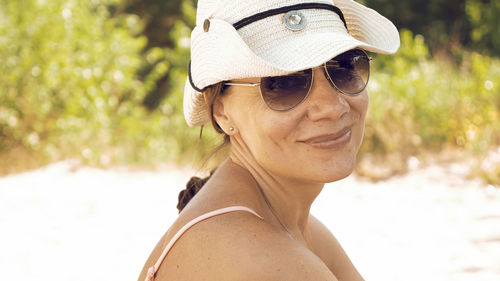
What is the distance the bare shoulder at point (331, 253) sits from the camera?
2371 millimetres

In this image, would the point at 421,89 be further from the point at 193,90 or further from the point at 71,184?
the point at 193,90

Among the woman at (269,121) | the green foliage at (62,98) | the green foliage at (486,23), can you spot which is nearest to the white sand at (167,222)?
the green foliage at (62,98)

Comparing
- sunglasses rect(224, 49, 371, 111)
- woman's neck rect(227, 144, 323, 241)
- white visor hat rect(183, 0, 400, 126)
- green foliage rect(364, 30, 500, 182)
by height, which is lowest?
green foliage rect(364, 30, 500, 182)

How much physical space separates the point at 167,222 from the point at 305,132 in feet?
13.4

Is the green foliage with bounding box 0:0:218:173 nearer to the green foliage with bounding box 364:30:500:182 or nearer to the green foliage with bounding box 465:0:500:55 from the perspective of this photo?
the green foliage with bounding box 364:30:500:182

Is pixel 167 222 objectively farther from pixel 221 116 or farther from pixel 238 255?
pixel 238 255

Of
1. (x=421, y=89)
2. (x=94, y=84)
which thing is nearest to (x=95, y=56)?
(x=94, y=84)

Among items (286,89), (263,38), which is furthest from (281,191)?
(263,38)

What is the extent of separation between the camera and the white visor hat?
1.65 meters

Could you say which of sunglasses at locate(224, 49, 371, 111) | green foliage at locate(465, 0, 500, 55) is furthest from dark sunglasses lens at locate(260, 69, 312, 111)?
green foliage at locate(465, 0, 500, 55)

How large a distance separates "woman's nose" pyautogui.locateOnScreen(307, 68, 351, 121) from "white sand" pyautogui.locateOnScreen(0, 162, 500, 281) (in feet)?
9.30

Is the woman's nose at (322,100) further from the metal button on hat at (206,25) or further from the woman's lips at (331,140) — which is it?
the metal button on hat at (206,25)

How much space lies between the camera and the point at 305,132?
5.81 feet

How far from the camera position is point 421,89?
732 cm
